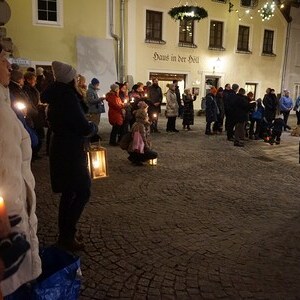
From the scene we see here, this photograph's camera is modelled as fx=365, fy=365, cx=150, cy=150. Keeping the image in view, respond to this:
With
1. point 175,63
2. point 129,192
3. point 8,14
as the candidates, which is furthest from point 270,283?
point 175,63

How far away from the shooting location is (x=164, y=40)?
20.0 metres

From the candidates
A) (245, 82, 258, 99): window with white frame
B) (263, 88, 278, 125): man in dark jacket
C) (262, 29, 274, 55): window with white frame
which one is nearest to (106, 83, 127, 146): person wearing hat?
(263, 88, 278, 125): man in dark jacket

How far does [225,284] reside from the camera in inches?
138

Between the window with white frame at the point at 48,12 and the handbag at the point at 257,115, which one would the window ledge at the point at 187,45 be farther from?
the handbag at the point at 257,115

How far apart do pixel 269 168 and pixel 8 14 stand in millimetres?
6624

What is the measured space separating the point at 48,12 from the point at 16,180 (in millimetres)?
16733


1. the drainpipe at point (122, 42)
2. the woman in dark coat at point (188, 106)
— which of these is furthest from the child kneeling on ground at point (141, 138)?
the drainpipe at point (122, 42)

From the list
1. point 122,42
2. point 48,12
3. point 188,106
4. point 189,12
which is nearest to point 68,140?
point 188,106

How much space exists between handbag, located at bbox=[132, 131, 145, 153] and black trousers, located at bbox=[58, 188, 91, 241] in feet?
13.3

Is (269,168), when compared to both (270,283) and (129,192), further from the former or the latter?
(270,283)

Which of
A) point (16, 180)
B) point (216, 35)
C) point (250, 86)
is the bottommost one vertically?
point (16, 180)

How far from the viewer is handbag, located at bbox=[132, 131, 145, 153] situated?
25.7 feet

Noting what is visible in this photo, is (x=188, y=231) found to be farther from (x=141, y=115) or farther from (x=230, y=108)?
(x=230, y=108)

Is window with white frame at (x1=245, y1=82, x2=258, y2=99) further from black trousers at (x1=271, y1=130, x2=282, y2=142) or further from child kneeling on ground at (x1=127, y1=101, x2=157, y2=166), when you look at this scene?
child kneeling on ground at (x1=127, y1=101, x2=157, y2=166)
